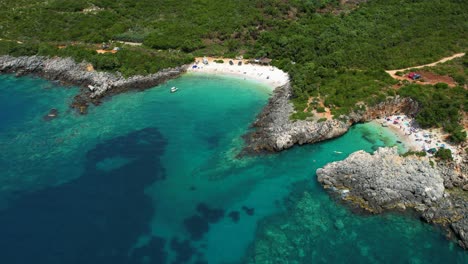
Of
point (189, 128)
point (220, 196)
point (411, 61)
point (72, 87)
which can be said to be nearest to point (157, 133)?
point (189, 128)

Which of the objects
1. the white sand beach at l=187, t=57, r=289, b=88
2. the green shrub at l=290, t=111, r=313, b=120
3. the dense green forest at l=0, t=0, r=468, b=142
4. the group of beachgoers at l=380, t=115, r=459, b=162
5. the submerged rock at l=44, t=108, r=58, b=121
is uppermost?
the dense green forest at l=0, t=0, r=468, b=142

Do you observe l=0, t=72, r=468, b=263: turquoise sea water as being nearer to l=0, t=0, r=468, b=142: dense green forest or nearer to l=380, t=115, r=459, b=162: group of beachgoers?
l=380, t=115, r=459, b=162: group of beachgoers

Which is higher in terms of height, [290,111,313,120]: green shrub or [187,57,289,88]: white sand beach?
[187,57,289,88]: white sand beach

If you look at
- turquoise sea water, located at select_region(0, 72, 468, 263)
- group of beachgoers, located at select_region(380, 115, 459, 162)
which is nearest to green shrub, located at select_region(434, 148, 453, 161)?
group of beachgoers, located at select_region(380, 115, 459, 162)

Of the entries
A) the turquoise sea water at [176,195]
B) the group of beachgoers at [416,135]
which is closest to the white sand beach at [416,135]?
the group of beachgoers at [416,135]

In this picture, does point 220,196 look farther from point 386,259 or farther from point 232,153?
point 386,259

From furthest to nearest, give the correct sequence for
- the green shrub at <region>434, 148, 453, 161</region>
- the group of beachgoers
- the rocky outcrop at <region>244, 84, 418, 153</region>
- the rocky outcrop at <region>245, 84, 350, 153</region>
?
the rocky outcrop at <region>244, 84, 418, 153</region> → the rocky outcrop at <region>245, 84, 350, 153</region> → the group of beachgoers → the green shrub at <region>434, 148, 453, 161</region>

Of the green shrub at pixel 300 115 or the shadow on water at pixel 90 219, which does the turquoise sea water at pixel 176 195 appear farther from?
the green shrub at pixel 300 115
